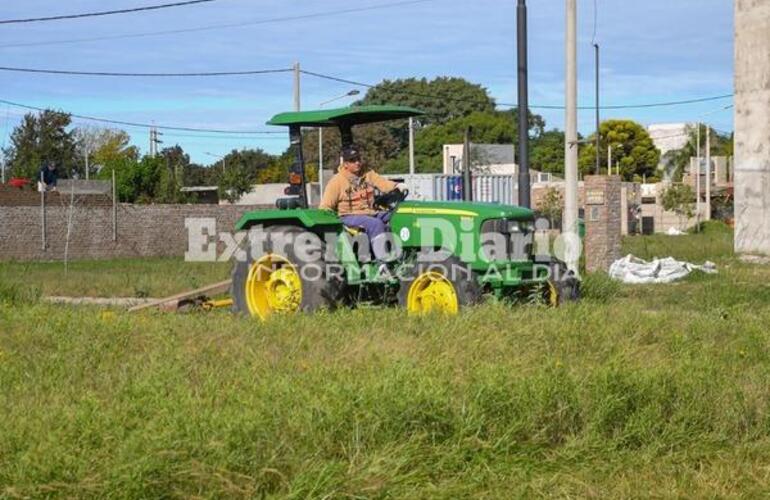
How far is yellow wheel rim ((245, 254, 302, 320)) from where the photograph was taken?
493 inches

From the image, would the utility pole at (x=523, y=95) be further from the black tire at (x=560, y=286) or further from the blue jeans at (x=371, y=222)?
the blue jeans at (x=371, y=222)

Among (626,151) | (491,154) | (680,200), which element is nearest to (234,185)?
(491,154)

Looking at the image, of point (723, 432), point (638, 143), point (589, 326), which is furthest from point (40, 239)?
point (638, 143)

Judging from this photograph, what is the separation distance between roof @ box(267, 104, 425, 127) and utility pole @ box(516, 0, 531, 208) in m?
4.95

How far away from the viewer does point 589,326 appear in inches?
361

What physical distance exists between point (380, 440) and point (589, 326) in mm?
3582

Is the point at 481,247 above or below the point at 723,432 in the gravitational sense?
above

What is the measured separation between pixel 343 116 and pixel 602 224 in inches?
381

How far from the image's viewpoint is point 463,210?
1180 centimetres

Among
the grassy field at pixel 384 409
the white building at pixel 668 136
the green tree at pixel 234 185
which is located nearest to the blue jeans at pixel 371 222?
the grassy field at pixel 384 409

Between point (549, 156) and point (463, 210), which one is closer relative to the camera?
point (463, 210)

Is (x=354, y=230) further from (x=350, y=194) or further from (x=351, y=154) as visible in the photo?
(x=351, y=154)

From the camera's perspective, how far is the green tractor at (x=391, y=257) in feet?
37.4

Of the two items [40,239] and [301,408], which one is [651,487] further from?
[40,239]
